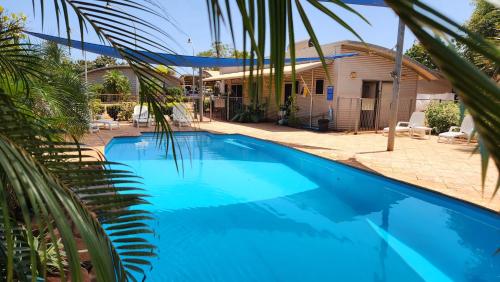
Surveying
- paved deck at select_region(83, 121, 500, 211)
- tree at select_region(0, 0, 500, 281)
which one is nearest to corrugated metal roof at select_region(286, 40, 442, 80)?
paved deck at select_region(83, 121, 500, 211)

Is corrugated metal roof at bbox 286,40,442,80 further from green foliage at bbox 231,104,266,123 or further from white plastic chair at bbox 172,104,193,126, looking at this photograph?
white plastic chair at bbox 172,104,193,126

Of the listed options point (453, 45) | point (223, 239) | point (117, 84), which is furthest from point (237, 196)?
point (117, 84)

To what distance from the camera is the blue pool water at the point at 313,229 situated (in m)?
4.66

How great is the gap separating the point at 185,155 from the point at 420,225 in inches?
303

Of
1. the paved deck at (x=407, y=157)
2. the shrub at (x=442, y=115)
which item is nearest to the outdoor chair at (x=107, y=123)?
the paved deck at (x=407, y=157)

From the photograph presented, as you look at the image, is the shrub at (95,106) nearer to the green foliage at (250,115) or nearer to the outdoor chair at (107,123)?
the outdoor chair at (107,123)

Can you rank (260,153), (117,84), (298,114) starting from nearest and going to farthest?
(260,153)
(298,114)
(117,84)

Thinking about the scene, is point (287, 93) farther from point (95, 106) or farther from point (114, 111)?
point (114, 111)

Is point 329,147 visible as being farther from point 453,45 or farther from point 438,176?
point 453,45

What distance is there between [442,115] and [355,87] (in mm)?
3839

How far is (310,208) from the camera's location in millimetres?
7035

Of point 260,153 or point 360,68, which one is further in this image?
point 360,68

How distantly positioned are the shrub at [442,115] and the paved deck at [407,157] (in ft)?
5.30

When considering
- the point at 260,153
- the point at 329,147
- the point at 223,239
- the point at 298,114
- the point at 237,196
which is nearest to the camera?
the point at 223,239
